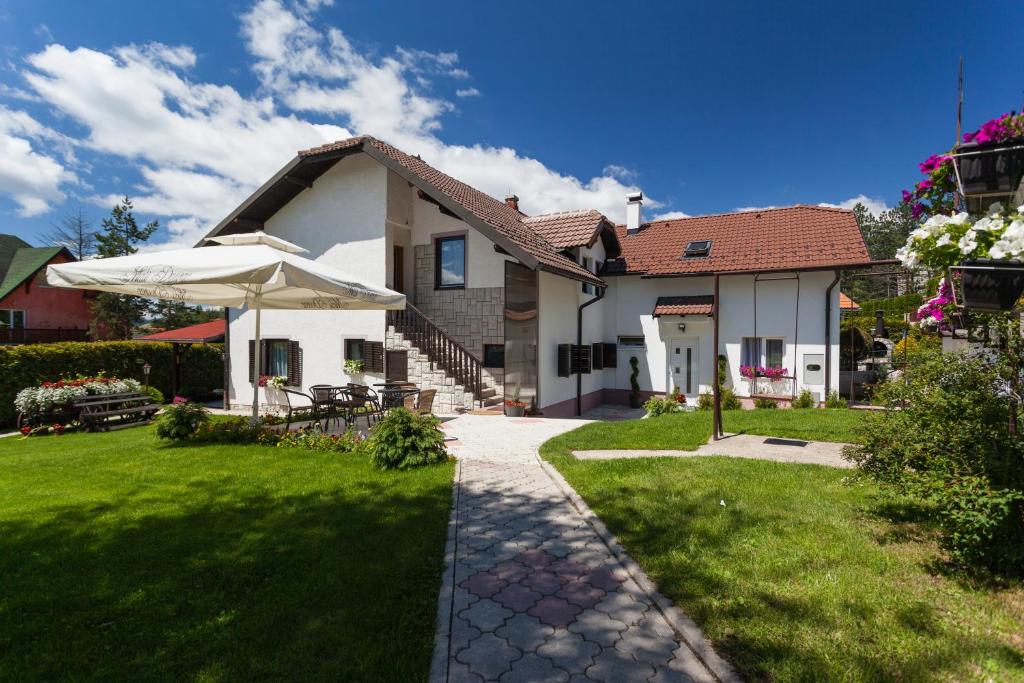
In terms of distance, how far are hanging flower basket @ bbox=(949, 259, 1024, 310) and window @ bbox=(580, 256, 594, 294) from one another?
517 inches

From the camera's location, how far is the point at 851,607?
312 centimetres

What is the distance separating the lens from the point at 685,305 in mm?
16344

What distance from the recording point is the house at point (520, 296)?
42.2 ft

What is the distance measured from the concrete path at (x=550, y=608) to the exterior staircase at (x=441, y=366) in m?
6.81

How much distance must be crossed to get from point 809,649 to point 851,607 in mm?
672

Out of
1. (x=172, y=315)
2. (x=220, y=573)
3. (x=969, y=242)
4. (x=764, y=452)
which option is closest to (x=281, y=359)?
(x=220, y=573)

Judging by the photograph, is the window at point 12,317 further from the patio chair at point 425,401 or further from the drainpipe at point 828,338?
the drainpipe at point 828,338

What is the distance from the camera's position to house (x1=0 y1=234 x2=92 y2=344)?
2547cm

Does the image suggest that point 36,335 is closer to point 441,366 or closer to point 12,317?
point 12,317

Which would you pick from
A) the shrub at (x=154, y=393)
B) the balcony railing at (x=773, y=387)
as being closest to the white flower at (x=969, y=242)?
the balcony railing at (x=773, y=387)

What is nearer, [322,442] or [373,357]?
[322,442]

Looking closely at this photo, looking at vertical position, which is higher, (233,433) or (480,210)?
(480,210)

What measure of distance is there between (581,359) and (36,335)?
29.9 meters

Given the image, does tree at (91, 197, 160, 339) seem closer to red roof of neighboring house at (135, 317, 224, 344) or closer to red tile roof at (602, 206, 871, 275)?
red roof of neighboring house at (135, 317, 224, 344)
